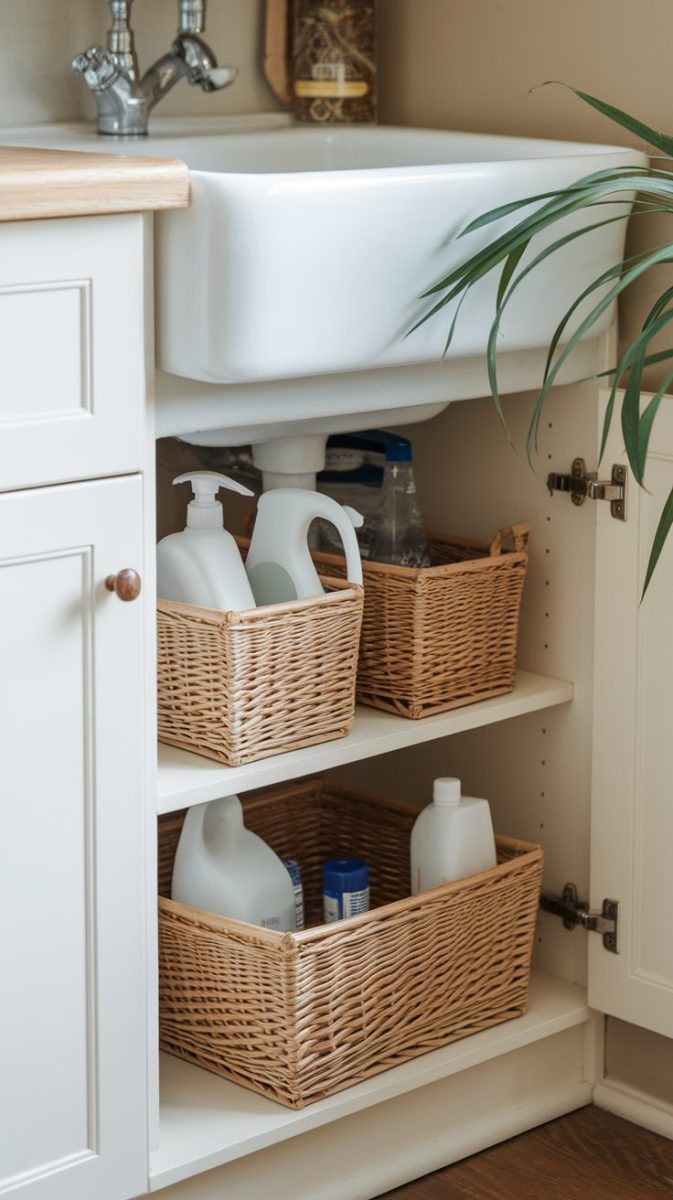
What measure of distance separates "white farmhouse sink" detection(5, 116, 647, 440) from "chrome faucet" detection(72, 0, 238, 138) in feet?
1.19

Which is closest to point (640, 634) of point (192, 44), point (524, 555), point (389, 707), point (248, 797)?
point (524, 555)

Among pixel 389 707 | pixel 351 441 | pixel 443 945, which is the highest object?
pixel 351 441

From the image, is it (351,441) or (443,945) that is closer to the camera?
(443,945)

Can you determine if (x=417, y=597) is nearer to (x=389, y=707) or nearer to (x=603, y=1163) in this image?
(x=389, y=707)

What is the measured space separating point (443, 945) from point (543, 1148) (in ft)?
0.97

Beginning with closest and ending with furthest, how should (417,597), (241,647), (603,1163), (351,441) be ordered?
(241,647), (417,597), (603,1163), (351,441)

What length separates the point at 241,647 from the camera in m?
1.43

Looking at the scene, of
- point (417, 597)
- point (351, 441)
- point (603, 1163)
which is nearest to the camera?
point (417, 597)

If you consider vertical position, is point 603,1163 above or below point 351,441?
below

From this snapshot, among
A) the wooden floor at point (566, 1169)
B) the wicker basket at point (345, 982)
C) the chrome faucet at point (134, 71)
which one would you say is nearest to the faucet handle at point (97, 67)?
the chrome faucet at point (134, 71)

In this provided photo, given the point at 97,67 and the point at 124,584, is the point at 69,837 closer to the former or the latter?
the point at 124,584

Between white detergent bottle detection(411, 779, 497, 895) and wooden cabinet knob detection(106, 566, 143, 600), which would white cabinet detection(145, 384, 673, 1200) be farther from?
wooden cabinet knob detection(106, 566, 143, 600)

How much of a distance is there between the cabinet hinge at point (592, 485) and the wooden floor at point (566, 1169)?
26.6 inches

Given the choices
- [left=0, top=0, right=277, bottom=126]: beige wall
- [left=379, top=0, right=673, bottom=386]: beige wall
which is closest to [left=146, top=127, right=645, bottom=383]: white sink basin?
[left=379, top=0, right=673, bottom=386]: beige wall
